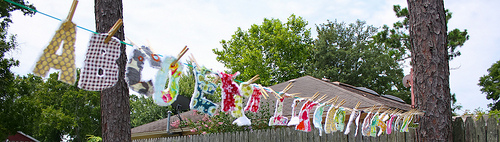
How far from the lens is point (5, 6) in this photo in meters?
10.5

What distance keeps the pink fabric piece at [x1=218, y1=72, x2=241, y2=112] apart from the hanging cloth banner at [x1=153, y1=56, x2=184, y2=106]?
37 cm

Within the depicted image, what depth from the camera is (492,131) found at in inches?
179

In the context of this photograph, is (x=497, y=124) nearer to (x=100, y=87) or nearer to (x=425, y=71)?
(x=425, y=71)

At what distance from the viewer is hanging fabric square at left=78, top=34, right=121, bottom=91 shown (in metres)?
2.60

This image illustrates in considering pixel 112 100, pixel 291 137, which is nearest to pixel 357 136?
pixel 291 137

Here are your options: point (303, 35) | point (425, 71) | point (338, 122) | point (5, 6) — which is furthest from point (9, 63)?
point (303, 35)

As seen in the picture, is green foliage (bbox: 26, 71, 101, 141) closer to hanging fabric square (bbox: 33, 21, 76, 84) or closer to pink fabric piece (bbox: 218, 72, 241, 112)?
pink fabric piece (bbox: 218, 72, 241, 112)

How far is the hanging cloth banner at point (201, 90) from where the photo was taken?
311 cm

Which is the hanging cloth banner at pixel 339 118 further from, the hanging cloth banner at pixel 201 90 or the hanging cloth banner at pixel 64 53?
the hanging cloth banner at pixel 64 53

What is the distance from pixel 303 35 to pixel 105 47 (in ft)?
72.5

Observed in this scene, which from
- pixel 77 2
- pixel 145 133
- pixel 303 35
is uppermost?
pixel 303 35

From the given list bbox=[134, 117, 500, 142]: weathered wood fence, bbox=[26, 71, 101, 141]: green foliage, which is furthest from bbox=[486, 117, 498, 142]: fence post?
bbox=[26, 71, 101, 141]: green foliage

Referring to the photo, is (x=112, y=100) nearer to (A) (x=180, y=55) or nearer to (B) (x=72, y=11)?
(A) (x=180, y=55)

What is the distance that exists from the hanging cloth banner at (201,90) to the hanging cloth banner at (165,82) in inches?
5.5
